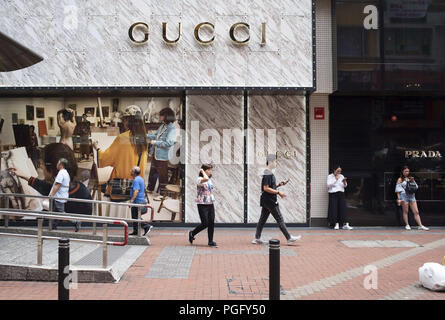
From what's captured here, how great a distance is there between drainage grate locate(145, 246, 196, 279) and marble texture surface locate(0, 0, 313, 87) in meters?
4.83

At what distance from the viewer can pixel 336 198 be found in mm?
13656

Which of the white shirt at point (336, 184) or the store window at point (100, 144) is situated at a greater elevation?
the store window at point (100, 144)

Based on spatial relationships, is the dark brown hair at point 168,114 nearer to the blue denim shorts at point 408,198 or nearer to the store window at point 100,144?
the store window at point 100,144

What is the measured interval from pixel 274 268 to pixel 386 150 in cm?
1004

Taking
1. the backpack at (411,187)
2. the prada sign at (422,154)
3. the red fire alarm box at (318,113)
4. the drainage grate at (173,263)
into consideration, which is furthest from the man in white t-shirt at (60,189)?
the prada sign at (422,154)

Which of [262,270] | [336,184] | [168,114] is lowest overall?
[262,270]

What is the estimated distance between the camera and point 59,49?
12.7m

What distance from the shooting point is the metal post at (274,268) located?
5.16 m

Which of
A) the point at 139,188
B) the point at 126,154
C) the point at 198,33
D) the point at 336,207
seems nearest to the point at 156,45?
the point at 198,33

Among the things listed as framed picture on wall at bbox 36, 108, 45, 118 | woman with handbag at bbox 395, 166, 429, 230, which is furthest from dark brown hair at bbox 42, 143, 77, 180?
woman with handbag at bbox 395, 166, 429, 230

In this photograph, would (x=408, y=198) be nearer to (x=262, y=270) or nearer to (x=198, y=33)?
(x=262, y=270)

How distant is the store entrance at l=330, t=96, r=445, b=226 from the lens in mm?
14055

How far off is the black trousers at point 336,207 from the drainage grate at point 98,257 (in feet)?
20.6

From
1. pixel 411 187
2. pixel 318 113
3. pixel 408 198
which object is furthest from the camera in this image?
pixel 318 113
